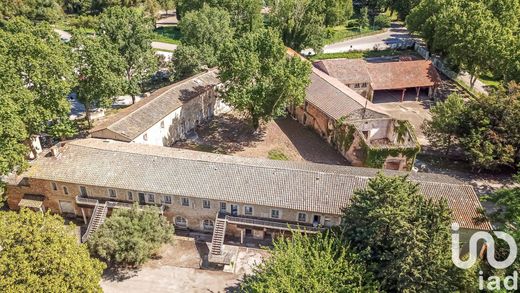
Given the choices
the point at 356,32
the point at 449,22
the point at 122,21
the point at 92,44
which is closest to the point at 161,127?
the point at 92,44

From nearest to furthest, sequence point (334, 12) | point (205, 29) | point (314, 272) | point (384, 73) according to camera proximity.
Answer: point (314, 272), point (205, 29), point (384, 73), point (334, 12)

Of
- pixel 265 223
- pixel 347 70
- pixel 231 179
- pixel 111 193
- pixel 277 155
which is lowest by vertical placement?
pixel 265 223

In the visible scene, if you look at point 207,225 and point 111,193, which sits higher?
point 111,193

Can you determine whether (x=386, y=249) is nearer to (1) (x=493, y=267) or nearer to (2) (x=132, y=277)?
(1) (x=493, y=267)

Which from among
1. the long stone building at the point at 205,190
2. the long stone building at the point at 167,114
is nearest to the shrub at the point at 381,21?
the long stone building at the point at 167,114

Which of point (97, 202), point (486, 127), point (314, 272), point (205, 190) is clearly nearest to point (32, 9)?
point (97, 202)

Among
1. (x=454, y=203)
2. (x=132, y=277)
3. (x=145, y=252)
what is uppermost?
(x=454, y=203)

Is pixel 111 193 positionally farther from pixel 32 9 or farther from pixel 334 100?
pixel 32 9
